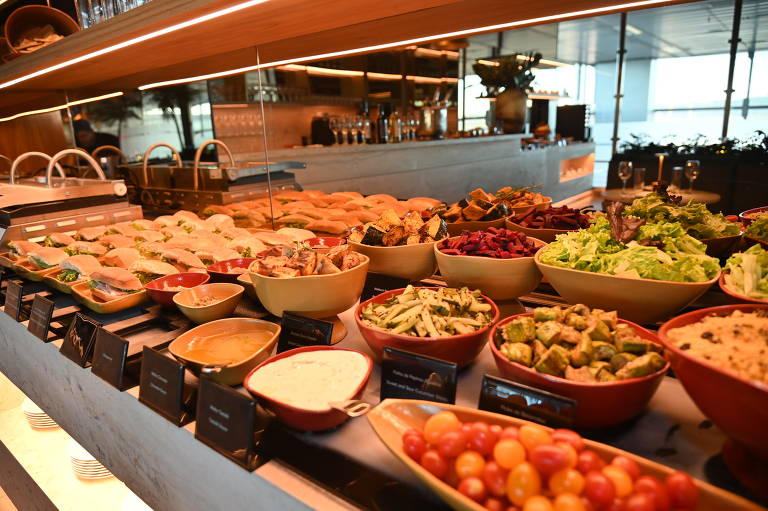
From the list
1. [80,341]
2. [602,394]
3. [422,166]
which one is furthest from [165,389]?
[422,166]

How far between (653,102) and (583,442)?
18861 millimetres

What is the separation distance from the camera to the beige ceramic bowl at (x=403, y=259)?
51.1 inches

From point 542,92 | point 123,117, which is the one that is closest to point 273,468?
point 123,117

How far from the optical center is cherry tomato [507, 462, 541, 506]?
537 mm

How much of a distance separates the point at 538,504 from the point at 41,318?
148cm

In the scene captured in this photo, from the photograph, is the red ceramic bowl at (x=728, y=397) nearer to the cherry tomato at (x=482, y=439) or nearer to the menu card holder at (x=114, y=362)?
the cherry tomato at (x=482, y=439)

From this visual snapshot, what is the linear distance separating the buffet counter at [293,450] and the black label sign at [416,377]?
0.09m

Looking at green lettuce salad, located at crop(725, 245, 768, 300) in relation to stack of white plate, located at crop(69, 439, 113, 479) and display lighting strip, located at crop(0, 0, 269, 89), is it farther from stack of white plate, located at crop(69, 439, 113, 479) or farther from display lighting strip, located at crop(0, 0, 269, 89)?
stack of white plate, located at crop(69, 439, 113, 479)

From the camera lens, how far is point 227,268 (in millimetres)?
1510

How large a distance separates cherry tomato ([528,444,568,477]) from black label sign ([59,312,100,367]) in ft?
3.70

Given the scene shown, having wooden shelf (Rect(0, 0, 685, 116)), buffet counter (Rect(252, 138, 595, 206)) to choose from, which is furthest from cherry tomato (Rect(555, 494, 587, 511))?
buffet counter (Rect(252, 138, 595, 206))

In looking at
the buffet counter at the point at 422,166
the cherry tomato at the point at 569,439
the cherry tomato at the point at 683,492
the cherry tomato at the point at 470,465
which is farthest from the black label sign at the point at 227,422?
the buffet counter at the point at 422,166

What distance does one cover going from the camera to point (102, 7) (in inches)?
68.6

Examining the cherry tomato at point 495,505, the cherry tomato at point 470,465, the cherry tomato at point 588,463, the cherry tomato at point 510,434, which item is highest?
the cherry tomato at point 510,434
